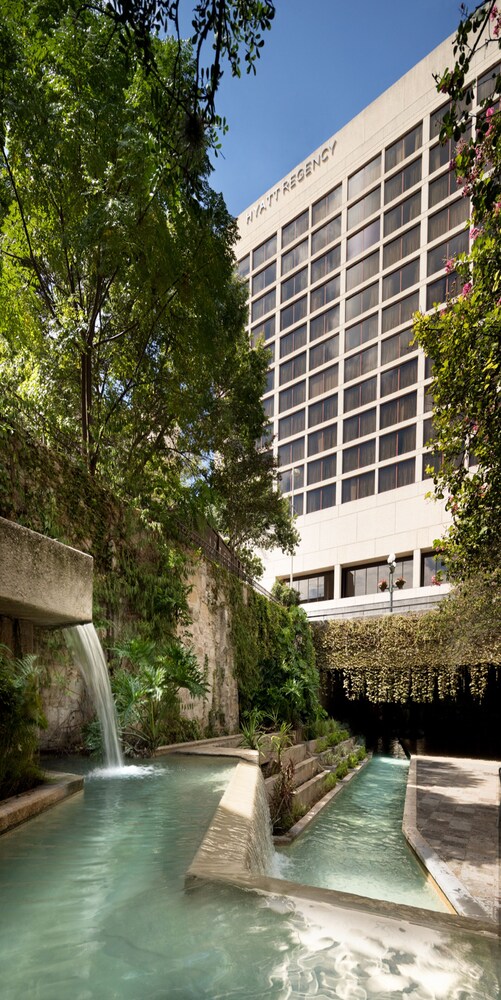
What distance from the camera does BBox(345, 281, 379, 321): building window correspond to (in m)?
37.4

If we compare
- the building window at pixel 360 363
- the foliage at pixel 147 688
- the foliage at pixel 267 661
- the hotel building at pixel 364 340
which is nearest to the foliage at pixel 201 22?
the foliage at pixel 147 688

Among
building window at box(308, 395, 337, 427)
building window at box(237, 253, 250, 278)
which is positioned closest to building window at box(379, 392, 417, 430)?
building window at box(308, 395, 337, 427)

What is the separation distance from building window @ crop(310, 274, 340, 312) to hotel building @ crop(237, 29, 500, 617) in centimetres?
8

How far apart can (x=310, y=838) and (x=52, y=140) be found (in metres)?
10.4

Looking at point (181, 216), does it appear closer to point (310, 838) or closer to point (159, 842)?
point (159, 842)

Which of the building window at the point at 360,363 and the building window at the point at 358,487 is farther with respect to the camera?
the building window at the point at 360,363

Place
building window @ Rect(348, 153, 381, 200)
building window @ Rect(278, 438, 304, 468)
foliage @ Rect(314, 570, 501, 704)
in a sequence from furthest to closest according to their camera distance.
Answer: building window @ Rect(278, 438, 304, 468)
building window @ Rect(348, 153, 381, 200)
foliage @ Rect(314, 570, 501, 704)

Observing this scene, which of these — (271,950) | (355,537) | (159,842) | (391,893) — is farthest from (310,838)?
(355,537)

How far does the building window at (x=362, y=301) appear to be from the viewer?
37406mm

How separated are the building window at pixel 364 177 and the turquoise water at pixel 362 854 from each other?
37.3 m

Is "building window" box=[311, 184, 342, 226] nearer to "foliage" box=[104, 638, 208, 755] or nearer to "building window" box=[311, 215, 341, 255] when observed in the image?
"building window" box=[311, 215, 341, 255]

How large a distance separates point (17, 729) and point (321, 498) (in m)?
36.0

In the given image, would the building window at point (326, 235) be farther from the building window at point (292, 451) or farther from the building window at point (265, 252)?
the building window at point (292, 451)

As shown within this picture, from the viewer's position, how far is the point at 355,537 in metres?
36.8
